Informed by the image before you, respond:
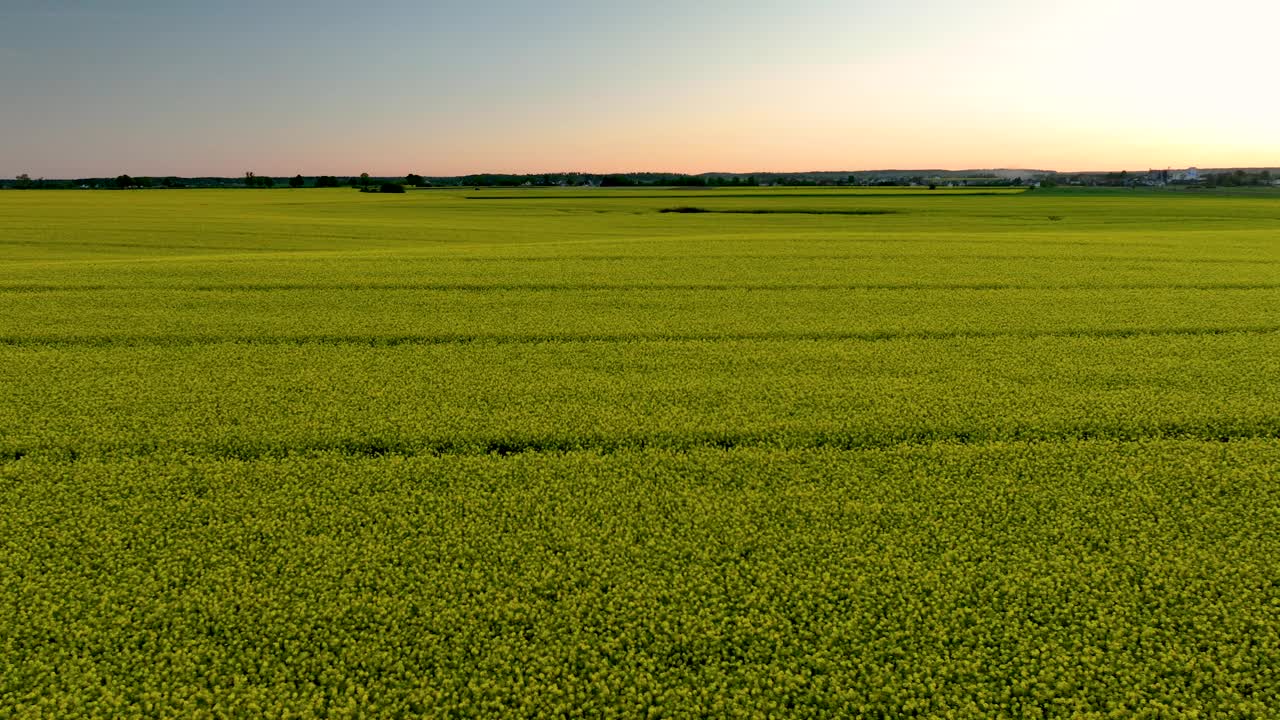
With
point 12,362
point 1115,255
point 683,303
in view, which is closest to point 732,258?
point 683,303

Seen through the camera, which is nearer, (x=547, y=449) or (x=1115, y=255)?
(x=547, y=449)

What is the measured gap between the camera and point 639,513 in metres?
3.93

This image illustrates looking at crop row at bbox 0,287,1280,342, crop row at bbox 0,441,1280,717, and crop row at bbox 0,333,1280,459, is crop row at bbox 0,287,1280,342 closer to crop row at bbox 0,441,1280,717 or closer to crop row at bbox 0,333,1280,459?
crop row at bbox 0,333,1280,459

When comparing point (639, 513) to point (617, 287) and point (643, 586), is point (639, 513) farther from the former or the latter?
point (617, 287)

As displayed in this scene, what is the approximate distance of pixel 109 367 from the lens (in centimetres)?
661

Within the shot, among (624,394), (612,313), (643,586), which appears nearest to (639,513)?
→ (643,586)

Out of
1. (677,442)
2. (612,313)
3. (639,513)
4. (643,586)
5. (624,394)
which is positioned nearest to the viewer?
(643,586)

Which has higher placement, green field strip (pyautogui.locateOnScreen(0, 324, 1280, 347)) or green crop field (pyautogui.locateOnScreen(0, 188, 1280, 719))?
green field strip (pyautogui.locateOnScreen(0, 324, 1280, 347))

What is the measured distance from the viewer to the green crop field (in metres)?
2.76

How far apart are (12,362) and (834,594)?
24.9 feet

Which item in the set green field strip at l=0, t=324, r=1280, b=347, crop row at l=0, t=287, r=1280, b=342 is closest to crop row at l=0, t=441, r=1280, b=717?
green field strip at l=0, t=324, r=1280, b=347

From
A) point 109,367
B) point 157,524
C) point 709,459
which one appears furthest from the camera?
point 109,367

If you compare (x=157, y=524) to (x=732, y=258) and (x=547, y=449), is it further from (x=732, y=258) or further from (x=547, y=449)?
(x=732, y=258)

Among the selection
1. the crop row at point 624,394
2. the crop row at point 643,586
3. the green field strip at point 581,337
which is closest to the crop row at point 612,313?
the green field strip at point 581,337
